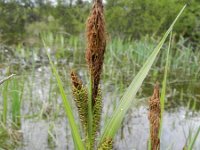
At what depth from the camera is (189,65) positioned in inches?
190

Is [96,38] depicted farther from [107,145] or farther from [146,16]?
[146,16]

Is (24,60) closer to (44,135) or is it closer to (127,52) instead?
(127,52)

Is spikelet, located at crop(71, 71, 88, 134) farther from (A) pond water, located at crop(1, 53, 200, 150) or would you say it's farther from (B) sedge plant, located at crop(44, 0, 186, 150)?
(A) pond water, located at crop(1, 53, 200, 150)

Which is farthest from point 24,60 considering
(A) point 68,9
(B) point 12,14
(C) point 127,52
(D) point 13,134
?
(A) point 68,9

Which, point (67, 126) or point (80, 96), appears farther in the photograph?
point (67, 126)

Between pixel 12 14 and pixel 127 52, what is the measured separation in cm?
571

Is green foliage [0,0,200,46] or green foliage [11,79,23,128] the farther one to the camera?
green foliage [0,0,200,46]

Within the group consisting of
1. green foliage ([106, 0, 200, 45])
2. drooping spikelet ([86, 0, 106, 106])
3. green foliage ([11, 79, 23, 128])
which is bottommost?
green foliage ([11, 79, 23, 128])

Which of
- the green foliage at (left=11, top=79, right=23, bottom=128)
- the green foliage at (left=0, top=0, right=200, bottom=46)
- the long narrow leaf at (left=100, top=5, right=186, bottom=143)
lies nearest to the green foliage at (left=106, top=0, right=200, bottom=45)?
the green foliage at (left=0, top=0, right=200, bottom=46)

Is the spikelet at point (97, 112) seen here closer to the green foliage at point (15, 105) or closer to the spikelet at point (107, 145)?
the spikelet at point (107, 145)

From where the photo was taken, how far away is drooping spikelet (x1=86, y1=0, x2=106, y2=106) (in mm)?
418

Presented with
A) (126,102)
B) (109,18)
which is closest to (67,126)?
(126,102)

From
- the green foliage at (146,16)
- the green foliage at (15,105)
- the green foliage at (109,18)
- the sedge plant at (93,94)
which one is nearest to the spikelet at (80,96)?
the sedge plant at (93,94)

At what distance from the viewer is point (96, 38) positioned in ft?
1.37
